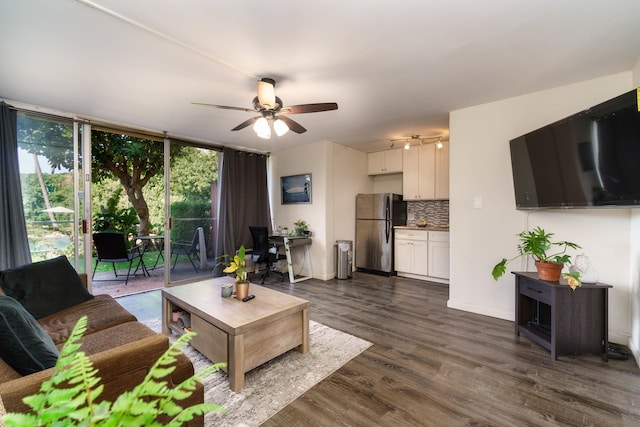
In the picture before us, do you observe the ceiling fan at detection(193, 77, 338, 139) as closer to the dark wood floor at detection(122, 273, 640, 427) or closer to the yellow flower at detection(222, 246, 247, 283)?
the yellow flower at detection(222, 246, 247, 283)

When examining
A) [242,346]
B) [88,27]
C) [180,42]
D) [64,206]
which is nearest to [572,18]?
[180,42]

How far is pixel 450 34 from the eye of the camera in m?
1.84

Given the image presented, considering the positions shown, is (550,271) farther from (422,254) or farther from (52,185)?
(52,185)

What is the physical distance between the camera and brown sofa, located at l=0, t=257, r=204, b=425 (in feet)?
3.30

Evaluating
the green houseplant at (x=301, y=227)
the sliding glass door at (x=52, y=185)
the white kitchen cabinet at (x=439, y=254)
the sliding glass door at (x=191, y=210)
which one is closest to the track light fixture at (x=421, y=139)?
the white kitchen cabinet at (x=439, y=254)

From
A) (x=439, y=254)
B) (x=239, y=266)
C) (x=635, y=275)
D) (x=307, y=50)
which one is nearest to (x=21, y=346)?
(x=239, y=266)

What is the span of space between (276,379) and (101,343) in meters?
1.11

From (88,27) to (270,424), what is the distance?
8.93ft

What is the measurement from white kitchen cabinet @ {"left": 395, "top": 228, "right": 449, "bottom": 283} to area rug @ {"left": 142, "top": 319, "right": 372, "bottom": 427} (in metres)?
2.49

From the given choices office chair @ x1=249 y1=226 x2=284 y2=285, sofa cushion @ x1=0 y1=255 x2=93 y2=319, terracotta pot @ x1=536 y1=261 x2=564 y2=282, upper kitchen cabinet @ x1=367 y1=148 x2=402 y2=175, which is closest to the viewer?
sofa cushion @ x1=0 y1=255 x2=93 y2=319

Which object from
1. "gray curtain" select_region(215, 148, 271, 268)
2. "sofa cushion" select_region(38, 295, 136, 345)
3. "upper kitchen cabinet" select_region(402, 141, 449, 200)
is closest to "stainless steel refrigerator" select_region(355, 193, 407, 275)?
"upper kitchen cabinet" select_region(402, 141, 449, 200)

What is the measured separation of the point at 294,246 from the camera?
4.85m

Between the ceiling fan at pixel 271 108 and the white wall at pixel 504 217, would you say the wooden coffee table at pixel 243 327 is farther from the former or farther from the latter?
the white wall at pixel 504 217

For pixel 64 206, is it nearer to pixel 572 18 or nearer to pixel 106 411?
pixel 106 411
